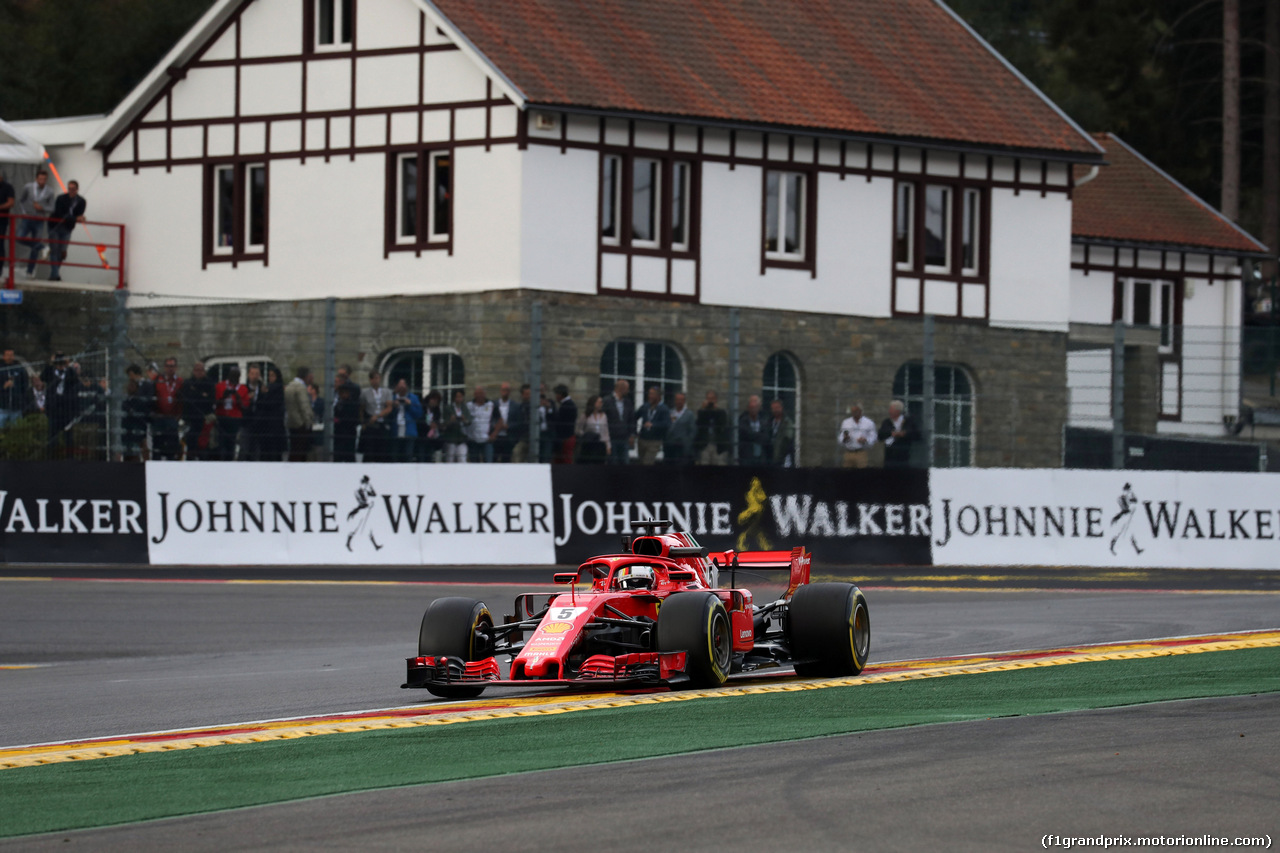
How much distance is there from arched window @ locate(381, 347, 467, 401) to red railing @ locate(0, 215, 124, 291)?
8.17 m

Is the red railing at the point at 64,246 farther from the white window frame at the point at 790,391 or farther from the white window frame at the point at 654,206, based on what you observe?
the white window frame at the point at 790,391

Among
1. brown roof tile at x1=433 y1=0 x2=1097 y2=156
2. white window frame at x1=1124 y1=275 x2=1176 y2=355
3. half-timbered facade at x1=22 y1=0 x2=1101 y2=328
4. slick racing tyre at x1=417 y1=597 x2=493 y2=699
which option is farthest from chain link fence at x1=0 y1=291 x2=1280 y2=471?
white window frame at x1=1124 y1=275 x2=1176 y2=355

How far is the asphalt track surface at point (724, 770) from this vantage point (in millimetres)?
6977

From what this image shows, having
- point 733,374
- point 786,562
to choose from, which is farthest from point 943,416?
point 786,562

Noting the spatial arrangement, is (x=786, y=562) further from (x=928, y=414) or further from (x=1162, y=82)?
(x=1162, y=82)

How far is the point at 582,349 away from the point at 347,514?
154 inches

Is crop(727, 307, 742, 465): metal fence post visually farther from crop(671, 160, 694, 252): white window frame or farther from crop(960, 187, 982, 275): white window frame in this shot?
crop(960, 187, 982, 275): white window frame

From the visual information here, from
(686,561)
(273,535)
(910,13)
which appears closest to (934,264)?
(910,13)

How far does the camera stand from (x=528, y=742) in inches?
364

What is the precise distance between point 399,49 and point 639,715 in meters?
21.8

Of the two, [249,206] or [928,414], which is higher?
[249,206]

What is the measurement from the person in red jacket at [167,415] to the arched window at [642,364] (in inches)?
329

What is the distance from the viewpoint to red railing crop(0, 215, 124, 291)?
99.5 feet

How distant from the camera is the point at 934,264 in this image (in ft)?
112
